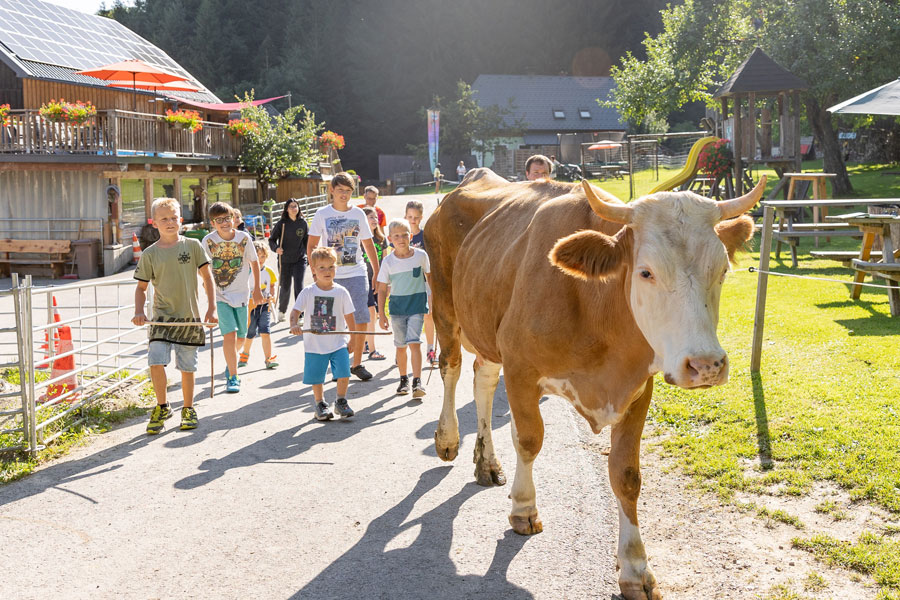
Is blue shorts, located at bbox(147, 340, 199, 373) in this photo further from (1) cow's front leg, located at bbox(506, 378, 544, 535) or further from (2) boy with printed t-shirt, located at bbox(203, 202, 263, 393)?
(1) cow's front leg, located at bbox(506, 378, 544, 535)

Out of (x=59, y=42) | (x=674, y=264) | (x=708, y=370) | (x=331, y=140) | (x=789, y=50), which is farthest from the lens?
(x=331, y=140)

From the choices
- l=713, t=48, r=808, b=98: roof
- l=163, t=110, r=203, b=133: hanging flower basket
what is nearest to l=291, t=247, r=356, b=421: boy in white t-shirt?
l=713, t=48, r=808, b=98: roof

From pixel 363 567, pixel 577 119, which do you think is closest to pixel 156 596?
pixel 363 567

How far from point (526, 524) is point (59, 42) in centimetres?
3254

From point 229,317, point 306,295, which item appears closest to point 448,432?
point 306,295

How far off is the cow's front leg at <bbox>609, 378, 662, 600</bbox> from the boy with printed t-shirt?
5.18 m

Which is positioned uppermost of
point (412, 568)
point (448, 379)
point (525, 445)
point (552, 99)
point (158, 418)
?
point (552, 99)

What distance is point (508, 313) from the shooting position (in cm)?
468

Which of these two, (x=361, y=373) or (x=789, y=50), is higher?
(x=789, y=50)

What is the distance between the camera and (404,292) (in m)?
8.55

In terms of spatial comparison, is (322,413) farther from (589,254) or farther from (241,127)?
(241,127)

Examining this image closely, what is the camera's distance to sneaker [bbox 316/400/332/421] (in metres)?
7.26

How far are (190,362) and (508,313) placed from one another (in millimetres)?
3835

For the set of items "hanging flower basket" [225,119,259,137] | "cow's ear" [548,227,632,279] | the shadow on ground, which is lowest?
the shadow on ground
